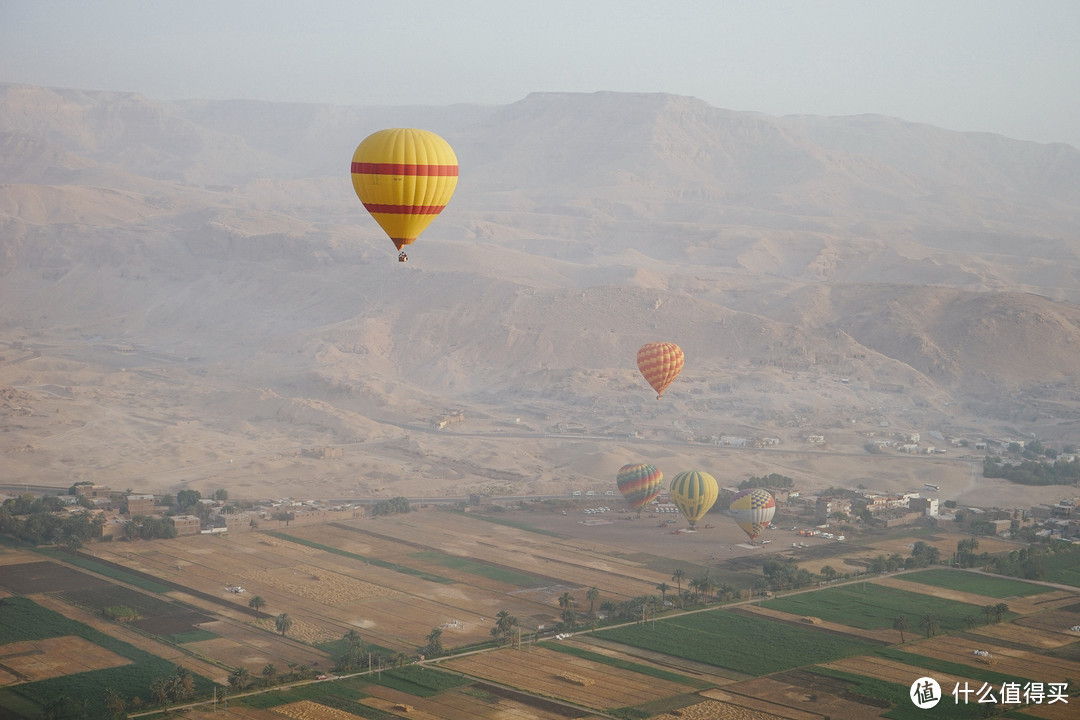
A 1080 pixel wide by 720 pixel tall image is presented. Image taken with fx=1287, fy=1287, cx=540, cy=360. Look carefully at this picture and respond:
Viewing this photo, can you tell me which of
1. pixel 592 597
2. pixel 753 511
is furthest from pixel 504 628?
pixel 753 511

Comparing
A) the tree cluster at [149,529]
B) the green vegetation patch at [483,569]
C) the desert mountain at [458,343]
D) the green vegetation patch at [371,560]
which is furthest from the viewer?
the desert mountain at [458,343]

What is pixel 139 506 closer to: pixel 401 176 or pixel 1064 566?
pixel 401 176

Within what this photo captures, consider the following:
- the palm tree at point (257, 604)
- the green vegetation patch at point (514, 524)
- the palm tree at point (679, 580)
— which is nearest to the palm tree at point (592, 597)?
the palm tree at point (679, 580)

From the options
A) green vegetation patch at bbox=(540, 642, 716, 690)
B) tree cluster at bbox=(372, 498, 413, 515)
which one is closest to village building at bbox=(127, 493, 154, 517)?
tree cluster at bbox=(372, 498, 413, 515)

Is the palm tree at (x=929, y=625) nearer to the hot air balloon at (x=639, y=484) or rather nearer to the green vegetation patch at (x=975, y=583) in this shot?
the green vegetation patch at (x=975, y=583)

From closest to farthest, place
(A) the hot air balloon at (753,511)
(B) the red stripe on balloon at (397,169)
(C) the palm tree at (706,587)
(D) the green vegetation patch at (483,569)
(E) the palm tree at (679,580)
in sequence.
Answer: (B) the red stripe on balloon at (397,169) < (E) the palm tree at (679,580) < (C) the palm tree at (706,587) < (D) the green vegetation patch at (483,569) < (A) the hot air balloon at (753,511)

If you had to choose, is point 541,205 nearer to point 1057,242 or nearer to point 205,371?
point 1057,242
